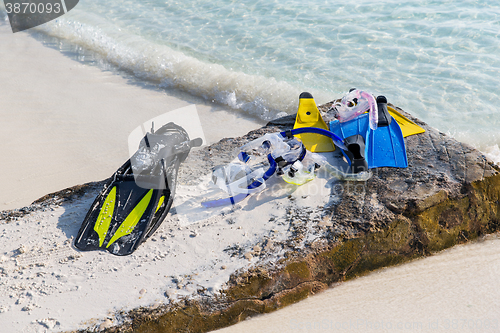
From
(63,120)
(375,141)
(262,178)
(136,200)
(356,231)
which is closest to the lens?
(356,231)

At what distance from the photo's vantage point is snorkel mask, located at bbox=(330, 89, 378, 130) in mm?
3662

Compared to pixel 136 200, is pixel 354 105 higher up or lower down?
higher up

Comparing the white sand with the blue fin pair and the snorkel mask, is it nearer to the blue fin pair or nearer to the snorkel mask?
the snorkel mask

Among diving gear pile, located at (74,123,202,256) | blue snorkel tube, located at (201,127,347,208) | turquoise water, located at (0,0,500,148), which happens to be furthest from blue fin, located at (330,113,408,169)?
turquoise water, located at (0,0,500,148)

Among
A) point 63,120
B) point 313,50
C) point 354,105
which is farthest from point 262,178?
point 313,50

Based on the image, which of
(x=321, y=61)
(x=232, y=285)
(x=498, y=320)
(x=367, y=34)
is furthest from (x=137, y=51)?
(x=498, y=320)

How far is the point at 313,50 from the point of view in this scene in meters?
7.31

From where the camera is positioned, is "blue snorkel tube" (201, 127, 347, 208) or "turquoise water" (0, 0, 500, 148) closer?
"blue snorkel tube" (201, 127, 347, 208)

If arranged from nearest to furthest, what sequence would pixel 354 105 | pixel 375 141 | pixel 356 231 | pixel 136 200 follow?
pixel 356 231 → pixel 136 200 → pixel 375 141 → pixel 354 105

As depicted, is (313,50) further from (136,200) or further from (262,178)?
(136,200)

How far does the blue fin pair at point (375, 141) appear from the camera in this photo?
130 inches

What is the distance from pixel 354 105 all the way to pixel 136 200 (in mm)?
2303

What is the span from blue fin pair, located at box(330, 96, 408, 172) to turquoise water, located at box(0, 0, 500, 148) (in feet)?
7.47

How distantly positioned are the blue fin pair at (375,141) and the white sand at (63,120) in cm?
204
